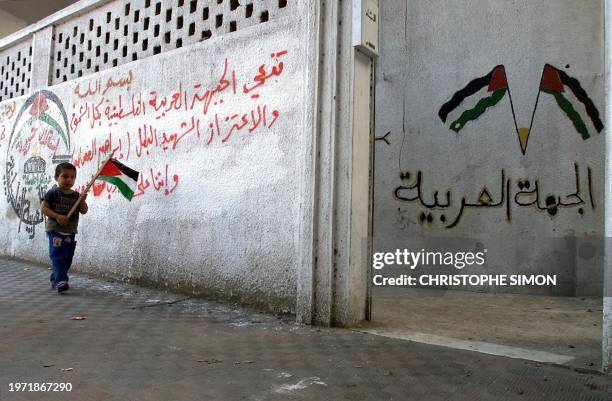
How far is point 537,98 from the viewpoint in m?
5.63

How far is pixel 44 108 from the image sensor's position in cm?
664

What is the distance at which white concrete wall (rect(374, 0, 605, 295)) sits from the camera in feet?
18.0

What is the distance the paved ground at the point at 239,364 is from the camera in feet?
7.63

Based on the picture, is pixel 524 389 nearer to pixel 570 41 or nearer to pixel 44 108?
pixel 570 41

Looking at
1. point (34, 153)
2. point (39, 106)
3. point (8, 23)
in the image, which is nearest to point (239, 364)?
point (34, 153)

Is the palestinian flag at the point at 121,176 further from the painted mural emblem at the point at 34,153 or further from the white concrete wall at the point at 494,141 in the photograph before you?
the white concrete wall at the point at 494,141

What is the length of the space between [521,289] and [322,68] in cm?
366

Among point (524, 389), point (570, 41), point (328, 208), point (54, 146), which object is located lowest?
point (524, 389)

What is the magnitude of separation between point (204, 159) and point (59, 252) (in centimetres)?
166

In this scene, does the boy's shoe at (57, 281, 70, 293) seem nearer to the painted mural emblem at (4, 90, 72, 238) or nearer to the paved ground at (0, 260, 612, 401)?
the paved ground at (0, 260, 612, 401)

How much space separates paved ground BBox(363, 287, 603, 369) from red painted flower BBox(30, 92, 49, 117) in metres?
5.01

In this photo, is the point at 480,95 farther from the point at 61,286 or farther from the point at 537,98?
the point at 61,286

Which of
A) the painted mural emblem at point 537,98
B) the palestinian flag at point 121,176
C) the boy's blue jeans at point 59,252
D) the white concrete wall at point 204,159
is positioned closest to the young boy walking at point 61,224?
the boy's blue jeans at point 59,252

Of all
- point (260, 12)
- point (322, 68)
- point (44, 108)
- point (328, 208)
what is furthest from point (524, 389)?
A: point (44, 108)
